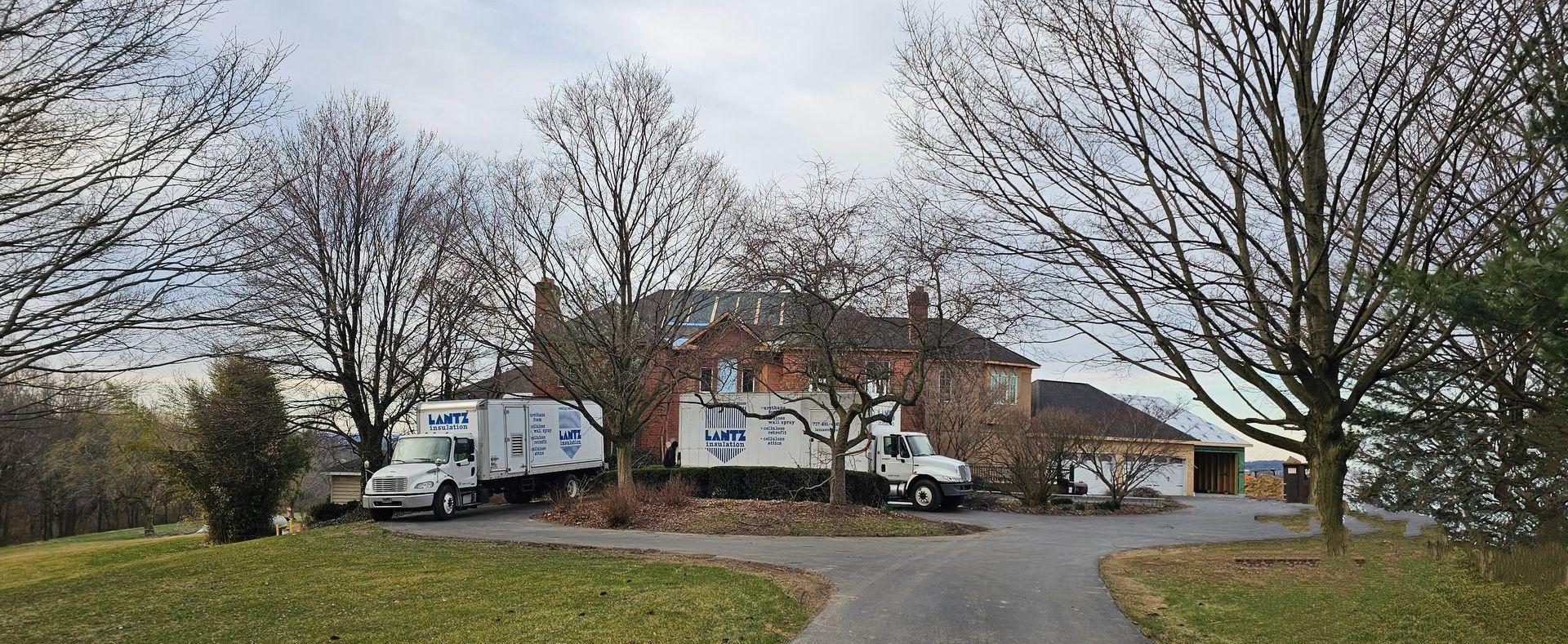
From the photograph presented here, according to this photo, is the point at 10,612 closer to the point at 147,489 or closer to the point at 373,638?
the point at 373,638

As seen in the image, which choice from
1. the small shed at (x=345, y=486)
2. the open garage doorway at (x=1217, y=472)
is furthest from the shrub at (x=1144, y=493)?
the small shed at (x=345, y=486)

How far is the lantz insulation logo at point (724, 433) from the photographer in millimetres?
28984

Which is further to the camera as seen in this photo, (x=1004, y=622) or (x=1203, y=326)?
(x=1203, y=326)

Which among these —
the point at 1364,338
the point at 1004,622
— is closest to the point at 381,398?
the point at 1004,622

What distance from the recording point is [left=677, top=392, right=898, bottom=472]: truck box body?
28172mm

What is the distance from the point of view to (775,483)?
88.7 ft

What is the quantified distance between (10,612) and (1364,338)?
1585 centimetres

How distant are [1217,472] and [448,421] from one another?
39.4m

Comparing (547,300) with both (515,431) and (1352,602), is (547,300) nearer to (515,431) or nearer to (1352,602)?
(515,431)

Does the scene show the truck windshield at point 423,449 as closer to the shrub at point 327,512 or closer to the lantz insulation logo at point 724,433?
the shrub at point 327,512

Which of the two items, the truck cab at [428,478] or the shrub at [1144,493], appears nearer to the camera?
the truck cab at [428,478]

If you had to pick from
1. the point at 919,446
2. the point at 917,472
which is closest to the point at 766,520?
the point at 917,472

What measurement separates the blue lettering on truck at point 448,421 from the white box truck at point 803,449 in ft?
20.5

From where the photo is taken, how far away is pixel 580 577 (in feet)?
41.4
